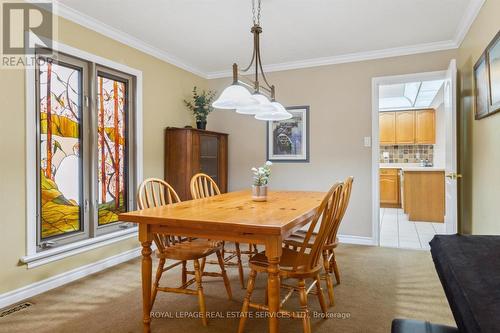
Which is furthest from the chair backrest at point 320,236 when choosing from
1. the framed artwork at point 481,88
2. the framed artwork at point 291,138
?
the framed artwork at point 291,138

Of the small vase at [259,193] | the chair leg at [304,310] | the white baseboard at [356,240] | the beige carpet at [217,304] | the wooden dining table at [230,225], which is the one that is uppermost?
the small vase at [259,193]

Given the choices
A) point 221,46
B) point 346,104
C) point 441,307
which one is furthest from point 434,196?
point 221,46

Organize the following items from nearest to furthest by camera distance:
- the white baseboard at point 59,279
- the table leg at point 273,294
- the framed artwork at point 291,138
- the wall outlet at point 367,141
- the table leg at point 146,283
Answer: the table leg at point 273,294 < the table leg at point 146,283 < the white baseboard at point 59,279 < the wall outlet at point 367,141 < the framed artwork at point 291,138

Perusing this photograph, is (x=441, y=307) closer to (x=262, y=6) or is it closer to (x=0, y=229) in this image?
(x=262, y=6)

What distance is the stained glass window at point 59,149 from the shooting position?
271 centimetres

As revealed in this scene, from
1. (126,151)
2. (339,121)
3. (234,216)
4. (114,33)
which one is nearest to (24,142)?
(126,151)

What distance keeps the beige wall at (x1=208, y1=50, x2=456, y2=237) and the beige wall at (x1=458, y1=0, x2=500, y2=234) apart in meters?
0.64

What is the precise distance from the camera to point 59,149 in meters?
2.84

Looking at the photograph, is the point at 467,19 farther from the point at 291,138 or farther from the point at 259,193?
the point at 259,193

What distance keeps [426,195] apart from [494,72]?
374cm

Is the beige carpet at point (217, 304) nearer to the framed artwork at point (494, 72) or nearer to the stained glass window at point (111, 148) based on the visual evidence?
the stained glass window at point (111, 148)

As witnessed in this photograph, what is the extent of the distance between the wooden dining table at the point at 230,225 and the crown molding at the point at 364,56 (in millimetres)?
2567

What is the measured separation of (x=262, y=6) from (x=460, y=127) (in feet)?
8.23

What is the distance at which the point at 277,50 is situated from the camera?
12.8ft
